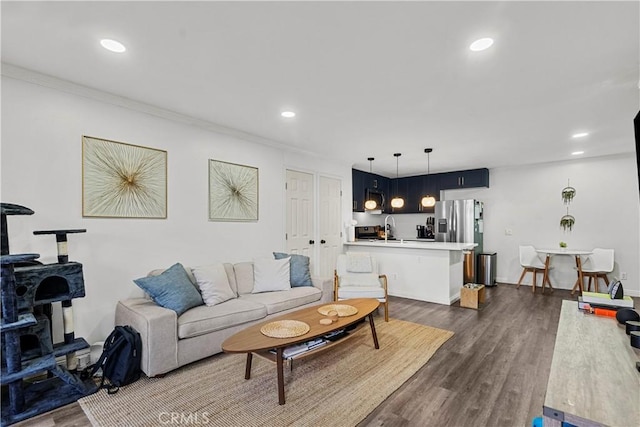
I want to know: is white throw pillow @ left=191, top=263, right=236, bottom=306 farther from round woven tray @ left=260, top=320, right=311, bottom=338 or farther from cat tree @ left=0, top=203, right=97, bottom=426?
cat tree @ left=0, top=203, right=97, bottom=426

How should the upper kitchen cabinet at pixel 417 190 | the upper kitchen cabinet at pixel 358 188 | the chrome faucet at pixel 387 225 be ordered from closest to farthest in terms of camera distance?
1. the chrome faucet at pixel 387 225
2. the upper kitchen cabinet at pixel 358 188
3. the upper kitchen cabinet at pixel 417 190

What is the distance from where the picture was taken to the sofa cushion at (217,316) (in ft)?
8.76

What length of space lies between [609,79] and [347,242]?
4.25 m

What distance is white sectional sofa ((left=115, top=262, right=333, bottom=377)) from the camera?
97.6 inches

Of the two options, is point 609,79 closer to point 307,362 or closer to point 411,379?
point 411,379

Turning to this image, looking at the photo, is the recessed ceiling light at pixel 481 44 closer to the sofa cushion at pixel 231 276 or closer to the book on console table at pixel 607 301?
the book on console table at pixel 607 301

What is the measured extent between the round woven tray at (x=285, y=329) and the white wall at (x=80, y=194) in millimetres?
1510

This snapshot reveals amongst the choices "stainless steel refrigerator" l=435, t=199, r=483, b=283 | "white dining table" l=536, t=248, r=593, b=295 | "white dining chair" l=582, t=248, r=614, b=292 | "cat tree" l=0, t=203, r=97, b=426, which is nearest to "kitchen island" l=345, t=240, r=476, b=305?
"stainless steel refrigerator" l=435, t=199, r=483, b=283

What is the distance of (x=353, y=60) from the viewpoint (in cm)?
225

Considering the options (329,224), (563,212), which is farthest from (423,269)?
(563,212)

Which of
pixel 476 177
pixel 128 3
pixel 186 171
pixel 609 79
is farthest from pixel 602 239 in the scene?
pixel 128 3

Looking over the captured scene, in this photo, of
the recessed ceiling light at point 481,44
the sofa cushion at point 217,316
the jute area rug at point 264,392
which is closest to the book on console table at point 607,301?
the jute area rug at point 264,392

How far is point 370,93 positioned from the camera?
9.31 ft

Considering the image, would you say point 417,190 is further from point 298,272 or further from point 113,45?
point 113,45
